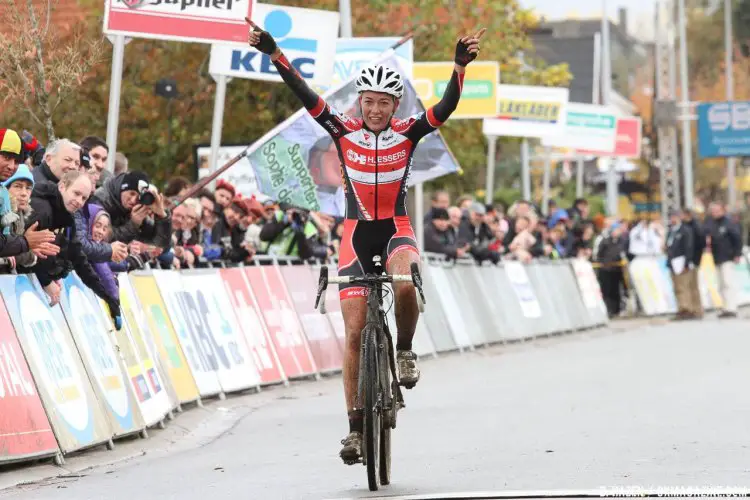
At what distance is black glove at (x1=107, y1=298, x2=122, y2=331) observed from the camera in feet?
42.9

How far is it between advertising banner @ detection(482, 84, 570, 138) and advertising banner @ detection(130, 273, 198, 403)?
18280 millimetres

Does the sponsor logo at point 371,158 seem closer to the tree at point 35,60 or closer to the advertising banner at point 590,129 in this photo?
the tree at point 35,60

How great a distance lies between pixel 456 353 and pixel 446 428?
10732 millimetres

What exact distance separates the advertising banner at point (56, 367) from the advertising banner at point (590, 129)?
28566 mm

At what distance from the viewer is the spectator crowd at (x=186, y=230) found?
1164cm

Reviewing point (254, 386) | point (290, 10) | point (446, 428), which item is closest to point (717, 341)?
point (290, 10)

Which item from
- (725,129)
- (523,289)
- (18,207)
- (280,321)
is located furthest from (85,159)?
(725,129)

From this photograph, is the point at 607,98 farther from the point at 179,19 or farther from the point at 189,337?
the point at 189,337

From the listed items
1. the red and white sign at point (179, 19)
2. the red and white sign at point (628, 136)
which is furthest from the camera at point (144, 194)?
the red and white sign at point (628, 136)

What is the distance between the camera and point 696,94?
105 m

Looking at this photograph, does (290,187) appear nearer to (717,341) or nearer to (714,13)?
(717,341)

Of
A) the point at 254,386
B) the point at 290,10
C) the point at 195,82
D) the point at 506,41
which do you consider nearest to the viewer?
the point at 254,386

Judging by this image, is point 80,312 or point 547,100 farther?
point 547,100

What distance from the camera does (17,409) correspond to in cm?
1082
